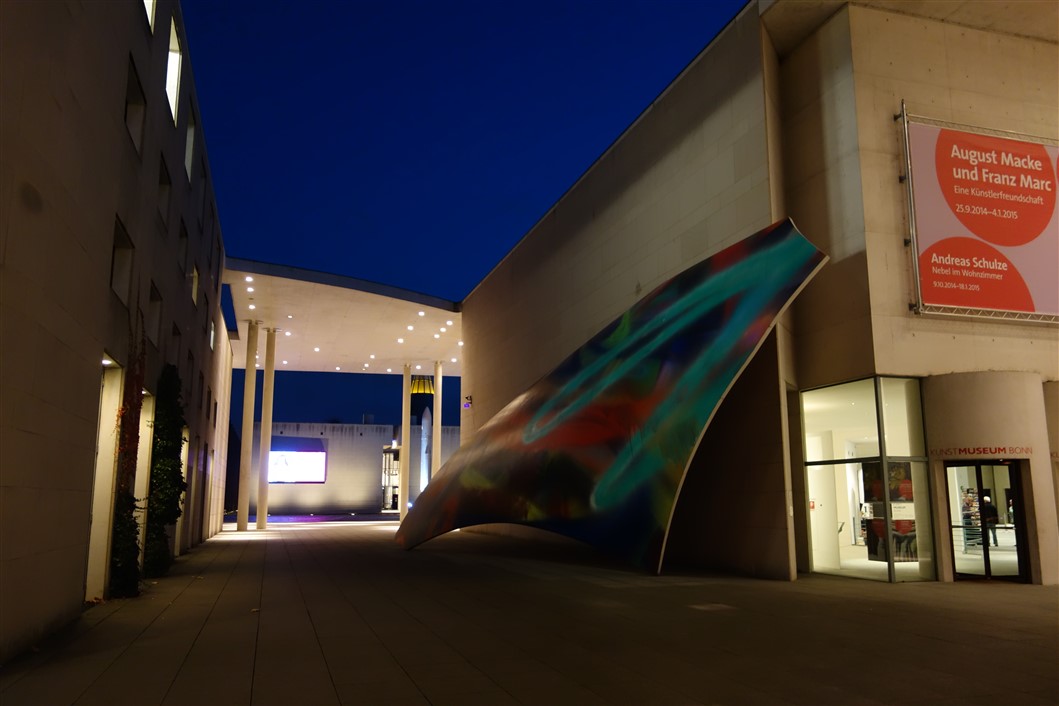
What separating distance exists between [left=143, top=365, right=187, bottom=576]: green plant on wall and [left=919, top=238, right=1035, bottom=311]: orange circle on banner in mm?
13480

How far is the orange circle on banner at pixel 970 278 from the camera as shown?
1347 cm

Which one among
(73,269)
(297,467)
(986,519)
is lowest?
(986,519)

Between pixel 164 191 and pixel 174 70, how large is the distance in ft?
8.34

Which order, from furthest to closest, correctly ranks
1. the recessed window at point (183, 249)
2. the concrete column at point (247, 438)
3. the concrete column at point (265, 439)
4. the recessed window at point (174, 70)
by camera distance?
the concrete column at point (265, 439)
the concrete column at point (247, 438)
the recessed window at point (183, 249)
the recessed window at point (174, 70)

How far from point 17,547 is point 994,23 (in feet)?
57.3

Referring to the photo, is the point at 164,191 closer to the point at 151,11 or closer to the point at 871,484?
the point at 151,11

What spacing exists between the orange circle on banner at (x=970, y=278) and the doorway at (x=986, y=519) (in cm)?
286

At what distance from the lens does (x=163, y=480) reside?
1375cm

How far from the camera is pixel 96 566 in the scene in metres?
11.1

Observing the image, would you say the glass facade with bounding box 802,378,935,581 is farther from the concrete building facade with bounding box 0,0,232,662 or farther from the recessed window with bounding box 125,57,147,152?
the recessed window with bounding box 125,57,147,152

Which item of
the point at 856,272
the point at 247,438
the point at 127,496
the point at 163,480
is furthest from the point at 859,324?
the point at 247,438

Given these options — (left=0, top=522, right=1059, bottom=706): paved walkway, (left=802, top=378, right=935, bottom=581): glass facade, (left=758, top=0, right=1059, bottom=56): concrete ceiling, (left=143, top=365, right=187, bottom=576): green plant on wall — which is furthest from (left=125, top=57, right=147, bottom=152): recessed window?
(left=802, top=378, right=935, bottom=581): glass facade

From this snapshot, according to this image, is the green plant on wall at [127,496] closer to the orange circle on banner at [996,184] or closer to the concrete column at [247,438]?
the orange circle on banner at [996,184]

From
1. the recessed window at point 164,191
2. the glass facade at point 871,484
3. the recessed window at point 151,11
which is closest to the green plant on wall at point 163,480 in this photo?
the recessed window at point 164,191
